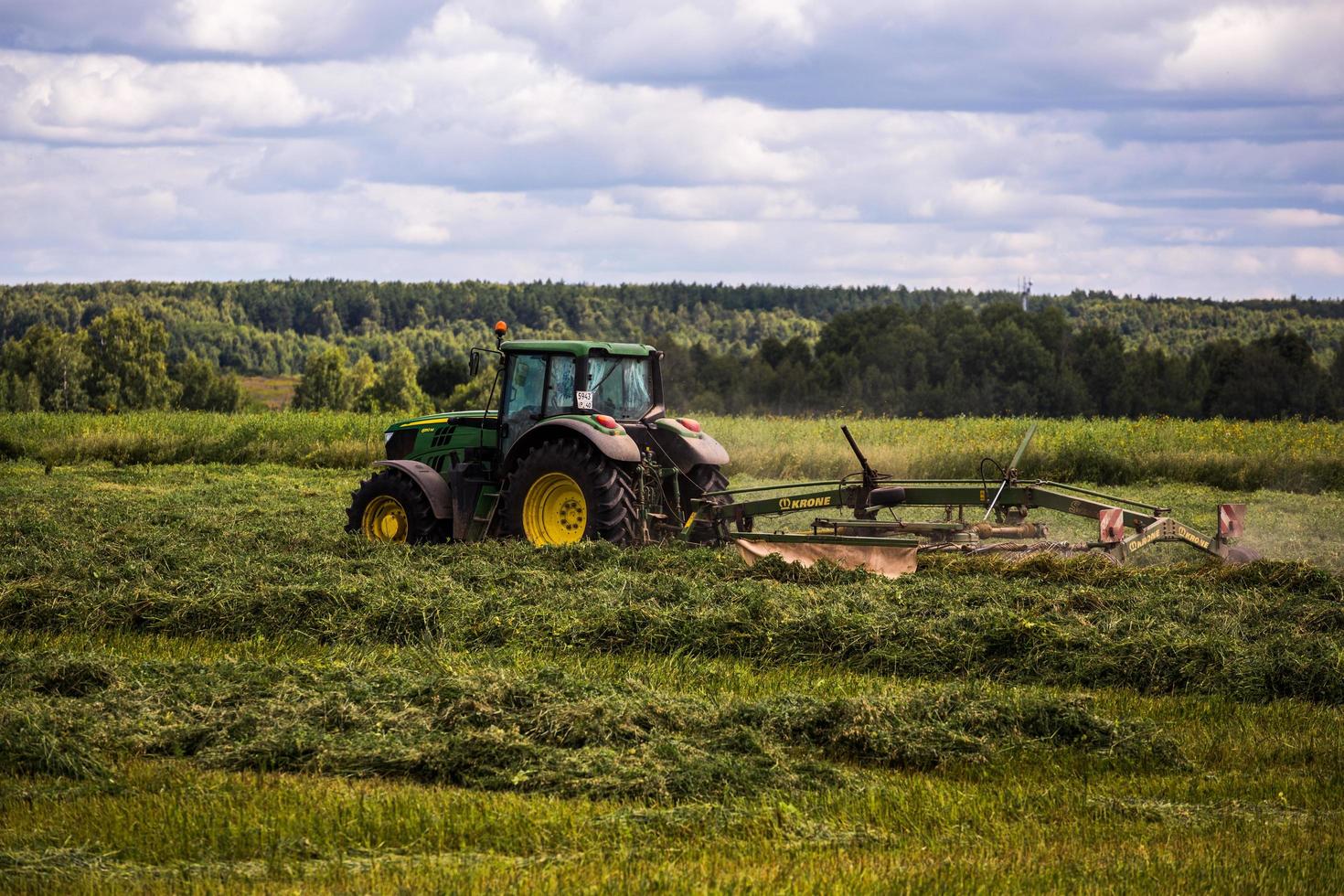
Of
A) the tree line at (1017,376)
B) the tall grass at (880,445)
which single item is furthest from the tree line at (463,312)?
the tall grass at (880,445)

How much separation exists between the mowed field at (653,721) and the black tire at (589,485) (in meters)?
0.45

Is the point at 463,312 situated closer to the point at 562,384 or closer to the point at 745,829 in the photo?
the point at 562,384

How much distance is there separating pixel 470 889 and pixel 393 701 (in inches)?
91.6

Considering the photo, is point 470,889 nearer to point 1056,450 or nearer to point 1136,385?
point 1056,450

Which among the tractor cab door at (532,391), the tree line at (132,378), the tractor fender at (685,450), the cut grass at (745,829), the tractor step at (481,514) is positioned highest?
the tractor cab door at (532,391)

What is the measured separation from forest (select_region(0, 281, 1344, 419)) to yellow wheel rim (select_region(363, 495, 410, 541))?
111 feet

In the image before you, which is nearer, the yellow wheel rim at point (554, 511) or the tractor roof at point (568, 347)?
the yellow wheel rim at point (554, 511)

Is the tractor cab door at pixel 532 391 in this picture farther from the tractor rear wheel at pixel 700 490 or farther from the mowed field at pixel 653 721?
the mowed field at pixel 653 721

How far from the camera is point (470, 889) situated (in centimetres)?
462

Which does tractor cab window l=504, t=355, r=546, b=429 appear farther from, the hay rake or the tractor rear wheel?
the hay rake

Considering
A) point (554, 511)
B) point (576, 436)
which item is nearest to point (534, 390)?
point (576, 436)

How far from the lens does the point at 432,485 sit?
1221cm

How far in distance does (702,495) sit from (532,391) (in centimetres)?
185

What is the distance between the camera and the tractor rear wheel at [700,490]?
11906 millimetres
